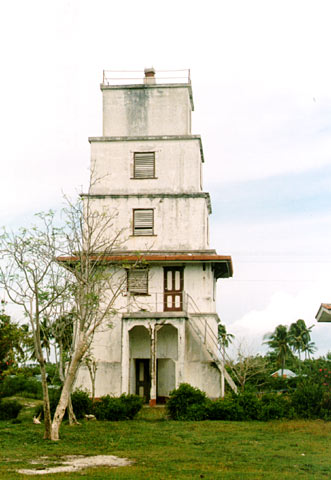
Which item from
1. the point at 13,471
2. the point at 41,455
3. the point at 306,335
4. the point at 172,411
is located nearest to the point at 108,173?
the point at 172,411

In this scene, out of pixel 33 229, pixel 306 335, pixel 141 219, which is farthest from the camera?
pixel 306 335

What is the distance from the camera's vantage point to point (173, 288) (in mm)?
34844

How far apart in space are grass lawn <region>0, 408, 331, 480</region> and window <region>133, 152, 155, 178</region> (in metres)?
14.6

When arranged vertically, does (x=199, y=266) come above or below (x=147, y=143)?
below

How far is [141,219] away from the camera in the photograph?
36125 millimetres

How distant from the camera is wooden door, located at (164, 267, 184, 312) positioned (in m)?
34.6

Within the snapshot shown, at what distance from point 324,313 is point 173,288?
46.2 ft

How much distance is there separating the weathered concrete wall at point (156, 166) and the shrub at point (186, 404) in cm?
1255

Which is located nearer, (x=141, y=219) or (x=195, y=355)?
(x=195, y=355)

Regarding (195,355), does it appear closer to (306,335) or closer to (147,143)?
(147,143)

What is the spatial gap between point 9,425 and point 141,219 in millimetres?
14206

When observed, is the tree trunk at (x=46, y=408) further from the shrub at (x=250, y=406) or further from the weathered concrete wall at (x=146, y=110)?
the weathered concrete wall at (x=146, y=110)

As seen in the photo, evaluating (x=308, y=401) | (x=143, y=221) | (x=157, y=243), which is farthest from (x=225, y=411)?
(x=143, y=221)

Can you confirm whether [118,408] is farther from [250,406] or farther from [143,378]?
[143,378]
